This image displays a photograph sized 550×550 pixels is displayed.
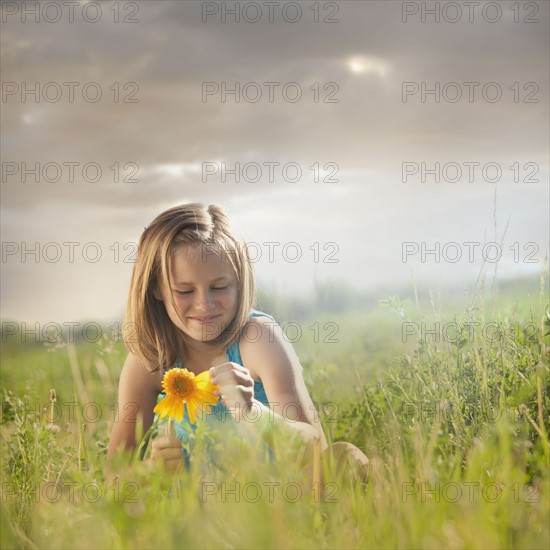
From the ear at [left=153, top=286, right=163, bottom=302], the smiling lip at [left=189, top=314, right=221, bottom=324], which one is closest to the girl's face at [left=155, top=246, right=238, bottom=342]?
the smiling lip at [left=189, top=314, right=221, bottom=324]

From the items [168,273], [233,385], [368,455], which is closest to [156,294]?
[168,273]

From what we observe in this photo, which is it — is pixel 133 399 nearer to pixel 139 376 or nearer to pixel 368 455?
pixel 139 376

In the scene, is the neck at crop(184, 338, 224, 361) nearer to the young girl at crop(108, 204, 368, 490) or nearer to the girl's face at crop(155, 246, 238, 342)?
the young girl at crop(108, 204, 368, 490)

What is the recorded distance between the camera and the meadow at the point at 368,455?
1.71 m

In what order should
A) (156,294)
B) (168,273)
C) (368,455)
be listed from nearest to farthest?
(368,455), (168,273), (156,294)

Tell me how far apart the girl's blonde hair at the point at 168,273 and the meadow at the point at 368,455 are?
0.39m

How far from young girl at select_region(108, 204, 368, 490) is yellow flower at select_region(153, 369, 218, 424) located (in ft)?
0.70

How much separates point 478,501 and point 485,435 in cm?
68

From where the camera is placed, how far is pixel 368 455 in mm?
2895

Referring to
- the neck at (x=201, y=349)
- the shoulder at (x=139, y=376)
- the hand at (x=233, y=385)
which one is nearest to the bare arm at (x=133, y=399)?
the shoulder at (x=139, y=376)

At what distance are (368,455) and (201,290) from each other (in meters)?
0.92

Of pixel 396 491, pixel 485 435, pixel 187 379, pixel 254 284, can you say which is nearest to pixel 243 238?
pixel 254 284

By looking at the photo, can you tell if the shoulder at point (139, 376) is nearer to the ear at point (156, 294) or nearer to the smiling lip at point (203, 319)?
the ear at point (156, 294)

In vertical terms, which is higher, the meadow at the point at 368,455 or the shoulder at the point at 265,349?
the shoulder at the point at 265,349
